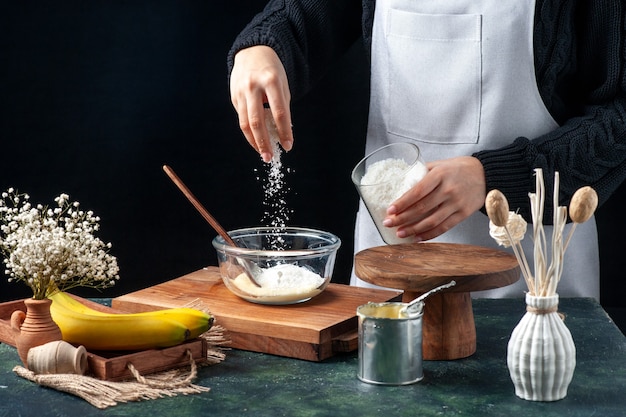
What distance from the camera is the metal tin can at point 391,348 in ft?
4.24

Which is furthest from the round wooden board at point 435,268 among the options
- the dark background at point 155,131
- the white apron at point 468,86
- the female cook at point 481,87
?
the dark background at point 155,131

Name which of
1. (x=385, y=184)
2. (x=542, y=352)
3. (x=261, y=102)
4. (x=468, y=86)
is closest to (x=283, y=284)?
(x=385, y=184)

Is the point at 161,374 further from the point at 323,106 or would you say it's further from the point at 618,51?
the point at 323,106

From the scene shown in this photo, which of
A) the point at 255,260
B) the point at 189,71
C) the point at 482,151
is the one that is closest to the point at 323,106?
the point at 189,71

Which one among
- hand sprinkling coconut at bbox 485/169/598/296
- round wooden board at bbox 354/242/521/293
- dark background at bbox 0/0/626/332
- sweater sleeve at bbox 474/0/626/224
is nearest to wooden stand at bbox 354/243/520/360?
round wooden board at bbox 354/242/521/293

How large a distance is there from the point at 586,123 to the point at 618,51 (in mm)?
157

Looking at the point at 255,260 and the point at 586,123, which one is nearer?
the point at 255,260

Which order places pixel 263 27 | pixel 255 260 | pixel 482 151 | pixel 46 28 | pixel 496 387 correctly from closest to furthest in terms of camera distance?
pixel 496 387
pixel 255 260
pixel 482 151
pixel 263 27
pixel 46 28

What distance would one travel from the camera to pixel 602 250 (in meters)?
2.86

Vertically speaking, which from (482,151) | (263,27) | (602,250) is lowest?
(602,250)

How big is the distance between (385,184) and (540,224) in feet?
1.48

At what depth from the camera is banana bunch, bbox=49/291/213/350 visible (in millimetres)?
1369

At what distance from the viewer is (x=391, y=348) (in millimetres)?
1304

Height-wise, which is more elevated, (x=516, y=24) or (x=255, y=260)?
(x=516, y=24)
